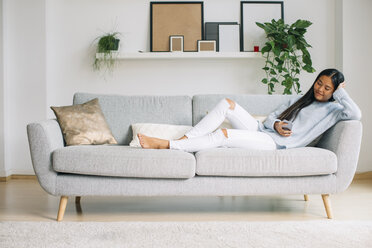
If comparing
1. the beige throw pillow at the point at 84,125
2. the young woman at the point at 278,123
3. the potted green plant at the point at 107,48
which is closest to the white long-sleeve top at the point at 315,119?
the young woman at the point at 278,123

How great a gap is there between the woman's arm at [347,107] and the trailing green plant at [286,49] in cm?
151

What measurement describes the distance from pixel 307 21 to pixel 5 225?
134 inches

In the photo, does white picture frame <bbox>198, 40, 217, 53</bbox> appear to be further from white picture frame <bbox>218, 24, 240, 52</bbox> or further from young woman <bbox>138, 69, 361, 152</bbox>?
young woman <bbox>138, 69, 361, 152</bbox>

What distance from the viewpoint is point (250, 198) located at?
3.54 m

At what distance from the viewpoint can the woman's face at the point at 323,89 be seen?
3.04 meters

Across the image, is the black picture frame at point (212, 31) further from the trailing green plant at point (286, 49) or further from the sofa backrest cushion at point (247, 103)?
the sofa backrest cushion at point (247, 103)

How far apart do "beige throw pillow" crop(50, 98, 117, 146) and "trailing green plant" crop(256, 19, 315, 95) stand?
6.57ft

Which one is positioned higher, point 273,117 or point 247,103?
point 247,103

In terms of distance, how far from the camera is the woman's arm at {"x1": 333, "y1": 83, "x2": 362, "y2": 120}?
9.36 ft

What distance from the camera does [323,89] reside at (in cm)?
307

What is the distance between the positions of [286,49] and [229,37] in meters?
0.65

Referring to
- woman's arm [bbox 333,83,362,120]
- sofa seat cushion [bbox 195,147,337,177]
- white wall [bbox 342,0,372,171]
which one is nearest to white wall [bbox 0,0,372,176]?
white wall [bbox 342,0,372,171]

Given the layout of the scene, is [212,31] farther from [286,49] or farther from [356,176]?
[356,176]

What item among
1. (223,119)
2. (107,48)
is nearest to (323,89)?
(223,119)
